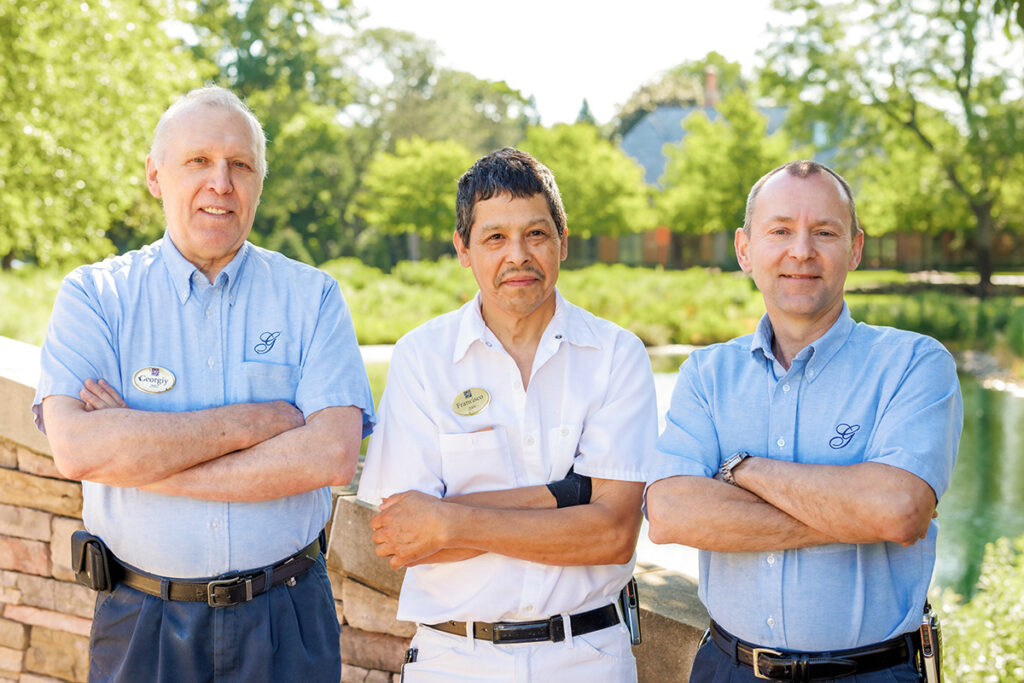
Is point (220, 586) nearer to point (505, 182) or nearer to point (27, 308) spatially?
point (505, 182)

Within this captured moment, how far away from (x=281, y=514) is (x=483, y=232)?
869mm

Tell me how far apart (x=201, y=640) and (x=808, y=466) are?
1493 mm

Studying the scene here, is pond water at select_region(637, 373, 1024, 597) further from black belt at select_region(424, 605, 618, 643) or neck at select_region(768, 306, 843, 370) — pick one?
neck at select_region(768, 306, 843, 370)

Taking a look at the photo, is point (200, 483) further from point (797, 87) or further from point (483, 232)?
point (797, 87)

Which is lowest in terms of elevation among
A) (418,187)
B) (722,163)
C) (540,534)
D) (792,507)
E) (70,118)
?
(540,534)

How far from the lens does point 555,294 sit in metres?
2.49

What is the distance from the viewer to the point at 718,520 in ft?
6.82

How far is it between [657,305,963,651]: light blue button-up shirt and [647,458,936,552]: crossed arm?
49mm

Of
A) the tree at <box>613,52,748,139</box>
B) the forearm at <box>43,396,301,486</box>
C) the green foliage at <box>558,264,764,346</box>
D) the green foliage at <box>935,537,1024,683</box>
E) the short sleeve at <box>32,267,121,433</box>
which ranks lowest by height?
the green foliage at <box>935,537,1024,683</box>

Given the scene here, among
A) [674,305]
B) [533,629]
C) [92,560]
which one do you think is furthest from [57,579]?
[674,305]

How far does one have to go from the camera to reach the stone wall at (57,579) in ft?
10.3

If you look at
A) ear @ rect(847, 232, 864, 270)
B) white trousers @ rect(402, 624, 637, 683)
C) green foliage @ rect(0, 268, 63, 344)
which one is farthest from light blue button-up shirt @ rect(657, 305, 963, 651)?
green foliage @ rect(0, 268, 63, 344)

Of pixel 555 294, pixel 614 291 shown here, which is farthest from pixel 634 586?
pixel 614 291

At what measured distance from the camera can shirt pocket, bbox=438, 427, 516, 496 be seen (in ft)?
7.57
